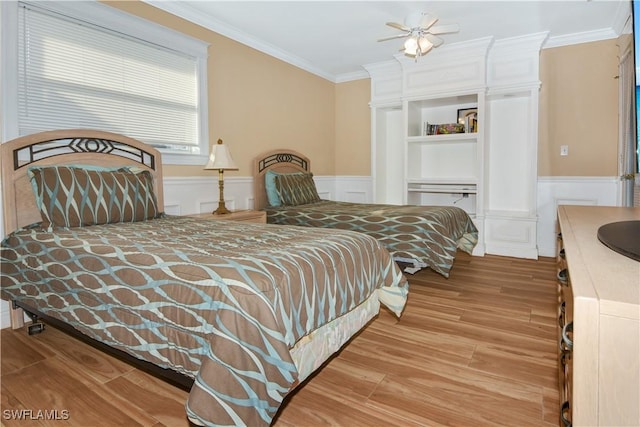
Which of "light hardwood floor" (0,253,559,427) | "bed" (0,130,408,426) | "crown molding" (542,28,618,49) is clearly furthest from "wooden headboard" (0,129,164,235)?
"crown molding" (542,28,618,49)

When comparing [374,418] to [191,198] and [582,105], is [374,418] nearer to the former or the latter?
[191,198]

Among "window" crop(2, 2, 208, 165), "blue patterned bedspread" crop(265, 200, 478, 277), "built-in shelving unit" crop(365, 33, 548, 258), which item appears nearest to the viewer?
"window" crop(2, 2, 208, 165)

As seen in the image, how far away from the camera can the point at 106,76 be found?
116 inches

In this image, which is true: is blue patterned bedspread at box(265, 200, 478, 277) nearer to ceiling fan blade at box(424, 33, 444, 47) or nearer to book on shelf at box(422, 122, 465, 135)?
book on shelf at box(422, 122, 465, 135)

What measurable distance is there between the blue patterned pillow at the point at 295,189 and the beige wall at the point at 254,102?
0.42m

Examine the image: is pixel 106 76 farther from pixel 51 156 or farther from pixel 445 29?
pixel 445 29

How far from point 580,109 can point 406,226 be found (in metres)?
2.79

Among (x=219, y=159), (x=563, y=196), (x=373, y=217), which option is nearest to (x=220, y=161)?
(x=219, y=159)

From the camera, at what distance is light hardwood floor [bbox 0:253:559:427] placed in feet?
5.08

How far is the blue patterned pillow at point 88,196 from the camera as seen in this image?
7.36ft

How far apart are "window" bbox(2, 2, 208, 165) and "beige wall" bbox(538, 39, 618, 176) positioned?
155 inches

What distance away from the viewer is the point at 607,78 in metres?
4.09

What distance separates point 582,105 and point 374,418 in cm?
440

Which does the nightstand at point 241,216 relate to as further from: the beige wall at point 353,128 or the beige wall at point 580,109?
the beige wall at point 580,109
